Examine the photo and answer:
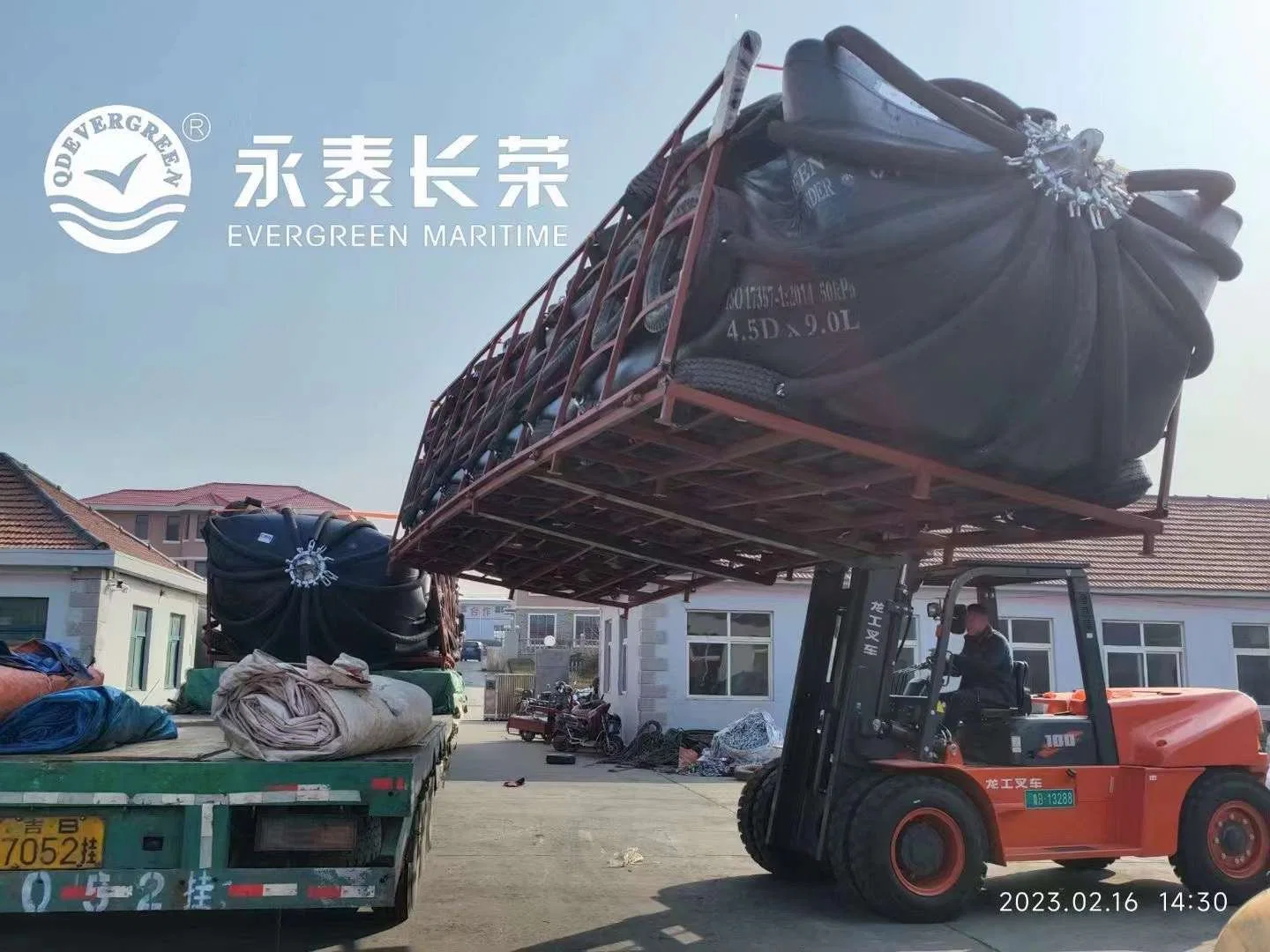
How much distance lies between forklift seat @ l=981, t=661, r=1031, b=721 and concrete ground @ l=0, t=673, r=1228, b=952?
137cm

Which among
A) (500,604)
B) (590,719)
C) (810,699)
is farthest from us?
(500,604)

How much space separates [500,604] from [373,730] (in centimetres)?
8040

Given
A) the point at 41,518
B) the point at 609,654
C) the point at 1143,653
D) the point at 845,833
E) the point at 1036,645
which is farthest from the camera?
the point at 609,654

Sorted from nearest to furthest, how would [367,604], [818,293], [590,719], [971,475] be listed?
[818,293], [971,475], [367,604], [590,719]

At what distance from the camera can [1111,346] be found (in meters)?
5.24

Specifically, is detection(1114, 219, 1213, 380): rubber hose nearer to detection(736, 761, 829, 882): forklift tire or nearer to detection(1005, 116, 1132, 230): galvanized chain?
detection(1005, 116, 1132, 230): galvanized chain

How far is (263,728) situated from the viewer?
527cm

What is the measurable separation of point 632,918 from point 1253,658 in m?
17.9

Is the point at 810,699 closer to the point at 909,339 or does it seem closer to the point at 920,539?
the point at 920,539

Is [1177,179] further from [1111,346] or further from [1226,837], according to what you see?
[1226,837]

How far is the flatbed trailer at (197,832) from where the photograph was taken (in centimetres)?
486

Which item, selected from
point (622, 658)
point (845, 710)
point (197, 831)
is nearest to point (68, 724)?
point (197, 831)

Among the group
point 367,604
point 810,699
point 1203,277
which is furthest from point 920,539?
point 367,604

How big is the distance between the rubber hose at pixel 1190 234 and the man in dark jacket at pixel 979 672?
3.07 metres
